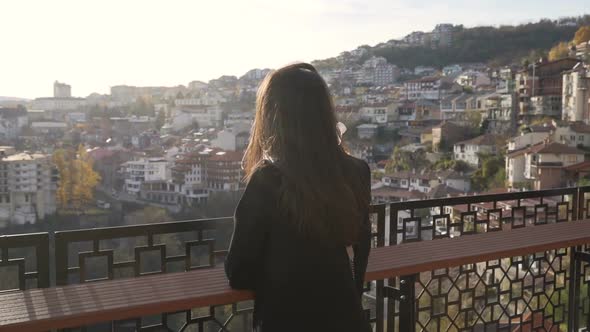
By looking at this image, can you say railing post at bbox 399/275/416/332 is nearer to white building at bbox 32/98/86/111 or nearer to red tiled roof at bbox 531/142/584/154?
red tiled roof at bbox 531/142/584/154

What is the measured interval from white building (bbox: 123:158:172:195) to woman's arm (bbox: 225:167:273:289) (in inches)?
1462

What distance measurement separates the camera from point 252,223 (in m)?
1.43

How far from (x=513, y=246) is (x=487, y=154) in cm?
3838

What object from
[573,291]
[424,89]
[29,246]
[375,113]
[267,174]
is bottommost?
[573,291]

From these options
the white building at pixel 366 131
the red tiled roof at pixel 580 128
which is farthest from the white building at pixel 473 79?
the red tiled roof at pixel 580 128

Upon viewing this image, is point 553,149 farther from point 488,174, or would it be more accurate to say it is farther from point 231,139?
point 231,139

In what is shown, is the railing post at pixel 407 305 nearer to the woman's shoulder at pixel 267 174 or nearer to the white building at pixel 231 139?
the woman's shoulder at pixel 267 174

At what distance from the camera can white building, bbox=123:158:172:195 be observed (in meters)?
38.1

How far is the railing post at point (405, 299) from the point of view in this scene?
2201 millimetres

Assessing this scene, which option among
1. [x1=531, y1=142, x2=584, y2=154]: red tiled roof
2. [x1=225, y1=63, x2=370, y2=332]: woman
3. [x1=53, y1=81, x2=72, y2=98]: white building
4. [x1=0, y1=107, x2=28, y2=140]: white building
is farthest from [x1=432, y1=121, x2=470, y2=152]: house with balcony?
[x1=225, y1=63, x2=370, y2=332]: woman

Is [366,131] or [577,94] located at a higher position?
[577,94]

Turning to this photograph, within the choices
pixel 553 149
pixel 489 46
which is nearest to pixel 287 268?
pixel 553 149

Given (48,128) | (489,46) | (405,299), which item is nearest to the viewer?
(405,299)

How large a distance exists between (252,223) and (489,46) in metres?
76.8
